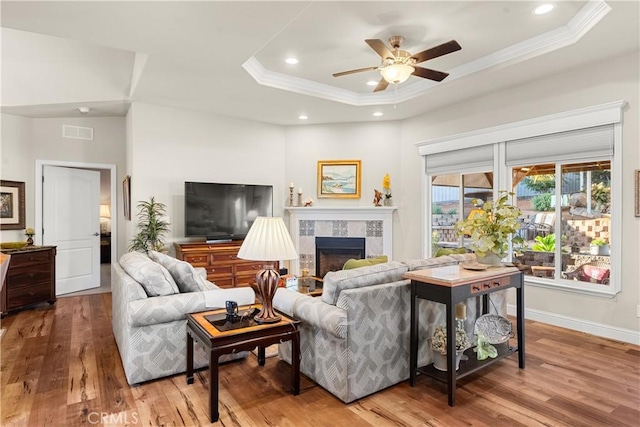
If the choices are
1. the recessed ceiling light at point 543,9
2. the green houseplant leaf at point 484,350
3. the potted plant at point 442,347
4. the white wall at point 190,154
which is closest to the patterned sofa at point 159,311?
the potted plant at point 442,347

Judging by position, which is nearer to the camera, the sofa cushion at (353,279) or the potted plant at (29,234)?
the sofa cushion at (353,279)

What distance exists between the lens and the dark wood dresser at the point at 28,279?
4.55 m

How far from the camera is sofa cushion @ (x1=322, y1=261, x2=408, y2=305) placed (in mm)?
2492

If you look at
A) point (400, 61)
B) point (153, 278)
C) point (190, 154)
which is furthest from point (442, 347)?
point (190, 154)

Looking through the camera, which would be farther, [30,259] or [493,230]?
[30,259]

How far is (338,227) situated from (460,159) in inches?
86.9

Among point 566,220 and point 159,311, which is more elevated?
point 566,220

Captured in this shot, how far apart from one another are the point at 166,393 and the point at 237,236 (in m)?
3.23

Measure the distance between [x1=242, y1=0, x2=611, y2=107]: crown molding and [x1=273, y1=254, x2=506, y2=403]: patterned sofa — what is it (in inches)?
101

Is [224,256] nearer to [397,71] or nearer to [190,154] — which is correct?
[190,154]

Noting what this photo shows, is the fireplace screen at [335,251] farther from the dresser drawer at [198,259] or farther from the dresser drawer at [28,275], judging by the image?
the dresser drawer at [28,275]

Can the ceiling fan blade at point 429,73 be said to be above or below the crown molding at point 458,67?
below

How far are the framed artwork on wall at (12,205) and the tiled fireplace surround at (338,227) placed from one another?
12.8 ft

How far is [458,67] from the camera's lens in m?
4.33
